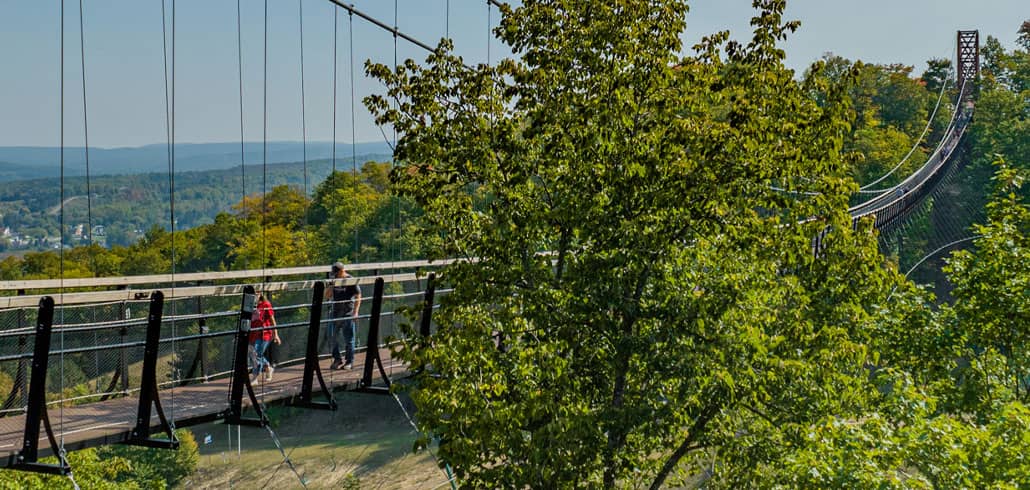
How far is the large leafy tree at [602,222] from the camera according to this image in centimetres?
703

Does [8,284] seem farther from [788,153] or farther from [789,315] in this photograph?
[789,315]

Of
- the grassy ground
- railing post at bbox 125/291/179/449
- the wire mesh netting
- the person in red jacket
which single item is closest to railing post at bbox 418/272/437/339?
the wire mesh netting

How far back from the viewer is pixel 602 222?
734 cm

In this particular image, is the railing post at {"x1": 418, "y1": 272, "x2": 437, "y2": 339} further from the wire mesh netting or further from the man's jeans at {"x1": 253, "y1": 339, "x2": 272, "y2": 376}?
the man's jeans at {"x1": 253, "y1": 339, "x2": 272, "y2": 376}

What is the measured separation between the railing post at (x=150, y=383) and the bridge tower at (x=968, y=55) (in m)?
60.7

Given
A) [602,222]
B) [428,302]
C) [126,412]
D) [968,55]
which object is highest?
[968,55]

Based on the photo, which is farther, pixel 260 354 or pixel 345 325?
pixel 345 325

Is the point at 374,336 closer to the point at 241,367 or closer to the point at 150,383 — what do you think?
the point at 241,367

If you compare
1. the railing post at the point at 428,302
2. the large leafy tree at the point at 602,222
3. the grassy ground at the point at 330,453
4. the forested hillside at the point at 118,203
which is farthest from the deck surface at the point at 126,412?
the forested hillside at the point at 118,203

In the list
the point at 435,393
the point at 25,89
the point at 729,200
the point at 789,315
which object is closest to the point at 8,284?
the point at 435,393

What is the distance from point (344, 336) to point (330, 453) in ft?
105

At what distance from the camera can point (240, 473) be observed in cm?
3731

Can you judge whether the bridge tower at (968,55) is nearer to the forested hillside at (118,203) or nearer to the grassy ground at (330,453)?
the forested hillside at (118,203)

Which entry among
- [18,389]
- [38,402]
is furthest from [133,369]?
[38,402]
